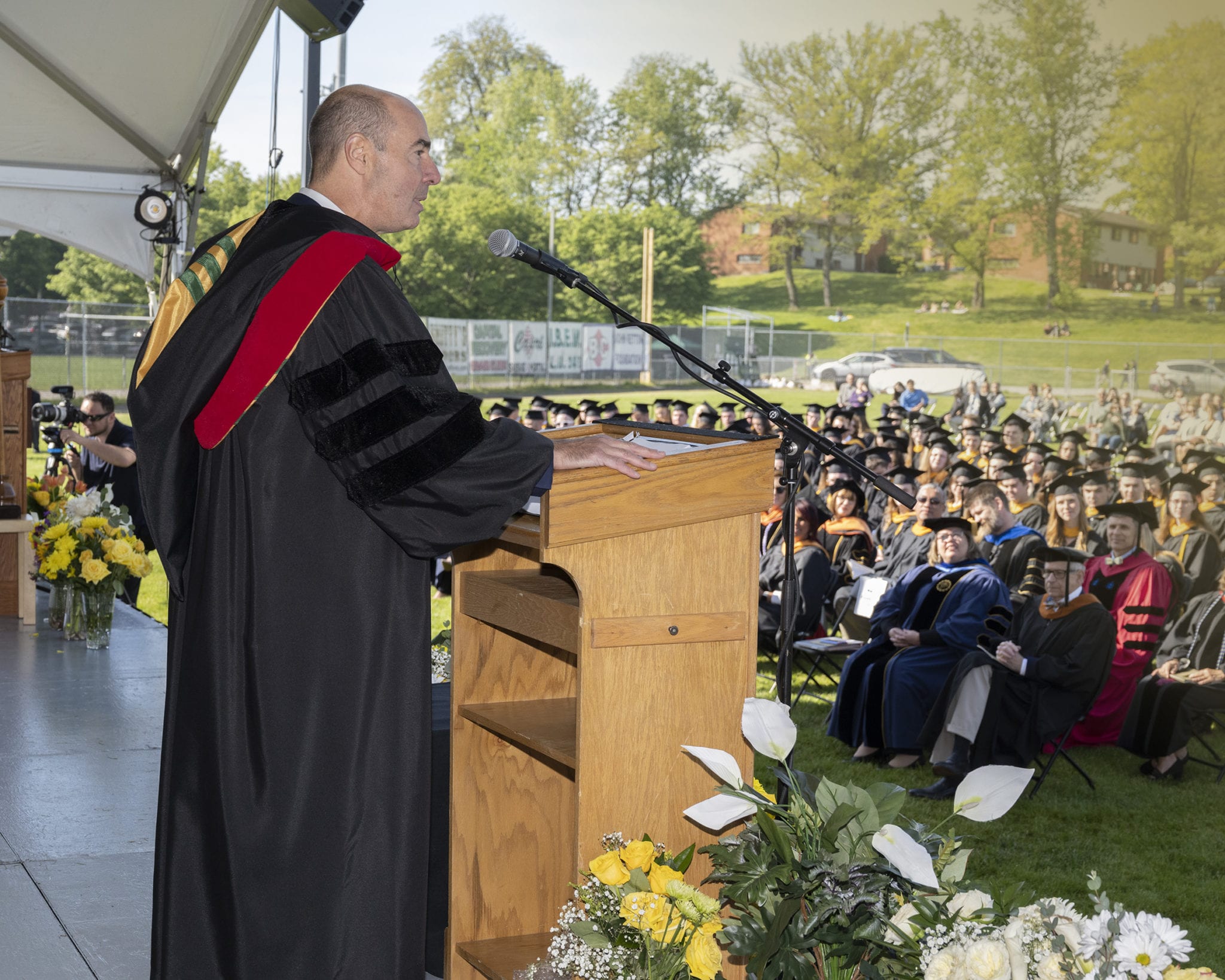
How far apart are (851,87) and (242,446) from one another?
132ft

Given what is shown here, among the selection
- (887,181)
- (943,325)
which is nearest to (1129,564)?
(943,325)

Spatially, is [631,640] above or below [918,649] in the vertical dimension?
above

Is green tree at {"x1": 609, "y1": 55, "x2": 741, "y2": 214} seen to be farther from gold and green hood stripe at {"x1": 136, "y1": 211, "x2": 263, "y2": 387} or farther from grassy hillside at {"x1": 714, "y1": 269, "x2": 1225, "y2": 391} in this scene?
gold and green hood stripe at {"x1": 136, "y1": 211, "x2": 263, "y2": 387}

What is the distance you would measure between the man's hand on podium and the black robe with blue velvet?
1.6 inches

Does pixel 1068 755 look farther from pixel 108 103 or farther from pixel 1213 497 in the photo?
pixel 108 103

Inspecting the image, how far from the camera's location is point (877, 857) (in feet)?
6.77

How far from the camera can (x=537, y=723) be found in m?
2.64

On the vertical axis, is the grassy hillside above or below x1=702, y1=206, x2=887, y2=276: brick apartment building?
below

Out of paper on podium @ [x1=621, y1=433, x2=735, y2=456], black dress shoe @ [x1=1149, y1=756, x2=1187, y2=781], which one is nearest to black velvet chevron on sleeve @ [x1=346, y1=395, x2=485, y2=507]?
paper on podium @ [x1=621, y1=433, x2=735, y2=456]

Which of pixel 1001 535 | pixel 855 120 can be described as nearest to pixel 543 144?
pixel 855 120

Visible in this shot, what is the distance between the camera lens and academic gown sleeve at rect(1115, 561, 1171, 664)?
7.57m

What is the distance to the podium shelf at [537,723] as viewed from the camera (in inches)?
94.3

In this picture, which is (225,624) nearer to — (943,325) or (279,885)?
(279,885)

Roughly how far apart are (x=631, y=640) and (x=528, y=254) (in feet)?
2.74
